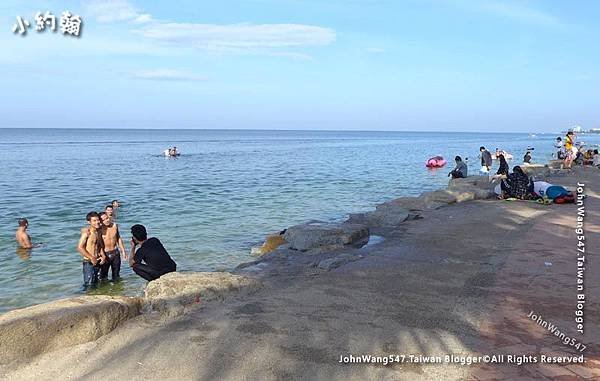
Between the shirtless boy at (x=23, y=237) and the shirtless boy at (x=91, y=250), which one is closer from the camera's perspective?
the shirtless boy at (x=91, y=250)

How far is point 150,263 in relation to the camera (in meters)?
8.22

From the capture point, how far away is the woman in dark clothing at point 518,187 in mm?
16547

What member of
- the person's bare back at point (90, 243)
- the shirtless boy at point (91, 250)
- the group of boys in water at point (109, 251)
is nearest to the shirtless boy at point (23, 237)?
the group of boys in water at point (109, 251)

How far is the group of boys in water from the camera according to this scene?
8273 mm

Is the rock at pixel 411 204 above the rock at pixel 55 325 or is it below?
below

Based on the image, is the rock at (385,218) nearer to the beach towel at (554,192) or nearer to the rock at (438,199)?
the rock at (438,199)

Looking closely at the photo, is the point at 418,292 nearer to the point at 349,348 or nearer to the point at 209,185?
the point at 349,348

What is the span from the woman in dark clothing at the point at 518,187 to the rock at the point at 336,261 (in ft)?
31.2

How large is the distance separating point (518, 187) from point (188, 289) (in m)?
13.2

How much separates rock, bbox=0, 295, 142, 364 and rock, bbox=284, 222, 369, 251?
528 cm

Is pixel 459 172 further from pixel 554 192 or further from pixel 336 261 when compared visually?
pixel 336 261

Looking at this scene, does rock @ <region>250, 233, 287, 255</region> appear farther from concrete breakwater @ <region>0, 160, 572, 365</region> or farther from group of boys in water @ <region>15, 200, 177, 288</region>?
group of boys in water @ <region>15, 200, 177, 288</region>

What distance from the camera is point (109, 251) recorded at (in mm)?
10352

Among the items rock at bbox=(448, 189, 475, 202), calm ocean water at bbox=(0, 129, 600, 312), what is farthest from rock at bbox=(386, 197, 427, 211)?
calm ocean water at bbox=(0, 129, 600, 312)
